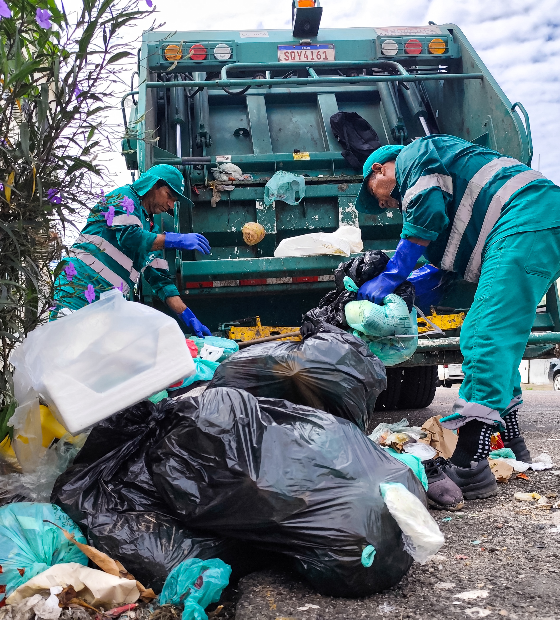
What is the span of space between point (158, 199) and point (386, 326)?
1694 millimetres

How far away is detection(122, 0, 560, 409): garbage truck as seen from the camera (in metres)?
3.88

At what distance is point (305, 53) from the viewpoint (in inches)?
190

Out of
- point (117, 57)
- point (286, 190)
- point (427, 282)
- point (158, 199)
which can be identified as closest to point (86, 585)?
point (117, 57)

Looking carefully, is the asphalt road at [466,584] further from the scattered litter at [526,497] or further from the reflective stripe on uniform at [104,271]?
the reflective stripe on uniform at [104,271]

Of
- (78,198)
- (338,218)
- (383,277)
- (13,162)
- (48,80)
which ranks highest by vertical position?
(48,80)

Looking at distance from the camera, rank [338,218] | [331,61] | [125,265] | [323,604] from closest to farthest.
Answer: [323,604] → [125,265] → [338,218] → [331,61]

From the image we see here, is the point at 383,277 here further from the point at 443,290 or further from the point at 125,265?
the point at 125,265

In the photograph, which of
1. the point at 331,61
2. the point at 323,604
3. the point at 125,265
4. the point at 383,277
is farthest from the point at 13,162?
the point at 331,61

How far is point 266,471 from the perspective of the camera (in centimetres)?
150

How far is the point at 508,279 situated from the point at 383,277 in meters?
0.45

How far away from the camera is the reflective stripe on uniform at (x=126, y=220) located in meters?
3.14

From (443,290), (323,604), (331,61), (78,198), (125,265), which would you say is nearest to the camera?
(323,604)

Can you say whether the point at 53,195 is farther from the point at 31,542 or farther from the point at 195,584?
the point at 195,584

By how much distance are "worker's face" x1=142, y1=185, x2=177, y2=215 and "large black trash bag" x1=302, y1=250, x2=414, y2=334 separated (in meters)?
1.25
